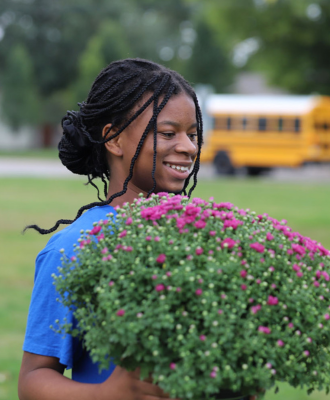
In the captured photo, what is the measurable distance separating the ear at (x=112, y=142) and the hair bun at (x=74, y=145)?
0.12 meters

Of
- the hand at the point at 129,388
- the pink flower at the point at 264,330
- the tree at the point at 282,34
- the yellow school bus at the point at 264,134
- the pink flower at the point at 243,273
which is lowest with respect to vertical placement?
the yellow school bus at the point at 264,134

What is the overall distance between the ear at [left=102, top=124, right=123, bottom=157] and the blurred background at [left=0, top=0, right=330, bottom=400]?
2922 mm

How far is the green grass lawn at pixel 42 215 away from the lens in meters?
5.42

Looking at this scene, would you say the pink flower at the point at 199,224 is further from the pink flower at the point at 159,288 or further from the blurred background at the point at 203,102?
the blurred background at the point at 203,102

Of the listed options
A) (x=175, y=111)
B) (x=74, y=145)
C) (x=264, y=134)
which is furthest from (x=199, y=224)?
(x=264, y=134)

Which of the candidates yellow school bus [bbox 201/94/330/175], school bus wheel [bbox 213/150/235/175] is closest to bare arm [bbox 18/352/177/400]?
yellow school bus [bbox 201/94/330/175]

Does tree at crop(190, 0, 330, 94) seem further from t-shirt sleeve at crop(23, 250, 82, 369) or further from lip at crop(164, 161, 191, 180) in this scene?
t-shirt sleeve at crop(23, 250, 82, 369)

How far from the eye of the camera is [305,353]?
5.25ft

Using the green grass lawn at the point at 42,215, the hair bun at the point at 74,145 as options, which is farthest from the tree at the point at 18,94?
the hair bun at the point at 74,145

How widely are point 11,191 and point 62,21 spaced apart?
36.5 metres

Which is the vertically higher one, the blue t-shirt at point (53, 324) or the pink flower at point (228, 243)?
the pink flower at point (228, 243)

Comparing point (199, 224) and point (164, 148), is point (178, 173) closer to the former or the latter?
point (164, 148)

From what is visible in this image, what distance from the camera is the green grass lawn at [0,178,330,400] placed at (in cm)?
542

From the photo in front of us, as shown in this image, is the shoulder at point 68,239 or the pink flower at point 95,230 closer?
the pink flower at point 95,230
